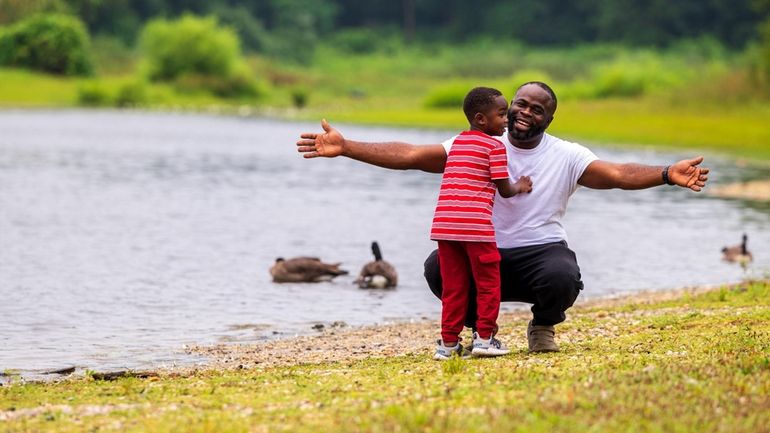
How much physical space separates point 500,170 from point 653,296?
7343 millimetres

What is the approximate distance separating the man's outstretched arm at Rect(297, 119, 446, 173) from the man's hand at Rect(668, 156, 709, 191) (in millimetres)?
1571

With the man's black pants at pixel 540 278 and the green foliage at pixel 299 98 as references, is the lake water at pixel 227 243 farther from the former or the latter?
the green foliage at pixel 299 98

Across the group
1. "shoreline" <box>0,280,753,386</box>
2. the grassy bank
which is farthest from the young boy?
"shoreline" <box>0,280,753,386</box>

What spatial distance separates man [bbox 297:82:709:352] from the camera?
954cm

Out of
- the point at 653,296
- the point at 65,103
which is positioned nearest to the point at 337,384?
the point at 653,296

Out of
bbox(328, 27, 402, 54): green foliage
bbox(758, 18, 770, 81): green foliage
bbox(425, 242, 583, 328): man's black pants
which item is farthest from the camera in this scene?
bbox(328, 27, 402, 54): green foliage

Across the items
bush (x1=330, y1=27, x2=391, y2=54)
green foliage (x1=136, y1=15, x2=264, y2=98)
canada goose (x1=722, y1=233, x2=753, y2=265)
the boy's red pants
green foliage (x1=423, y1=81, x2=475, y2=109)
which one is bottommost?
canada goose (x1=722, y1=233, x2=753, y2=265)

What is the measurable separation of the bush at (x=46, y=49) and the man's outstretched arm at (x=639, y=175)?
8744 cm

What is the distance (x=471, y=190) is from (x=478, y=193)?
5 cm

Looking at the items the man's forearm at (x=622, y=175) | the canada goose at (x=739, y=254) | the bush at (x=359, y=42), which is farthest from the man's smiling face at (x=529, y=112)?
the bush at (x=359, y=42)

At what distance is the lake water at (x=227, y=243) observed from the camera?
46.1 ft

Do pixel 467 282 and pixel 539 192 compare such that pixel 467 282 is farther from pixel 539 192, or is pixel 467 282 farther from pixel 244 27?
pixel 244 27

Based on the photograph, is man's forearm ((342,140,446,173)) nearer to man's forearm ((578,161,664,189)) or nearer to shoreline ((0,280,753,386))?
man's forearm ((578,161,664,189))

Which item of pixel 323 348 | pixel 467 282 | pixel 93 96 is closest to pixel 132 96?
pixel 93 96
